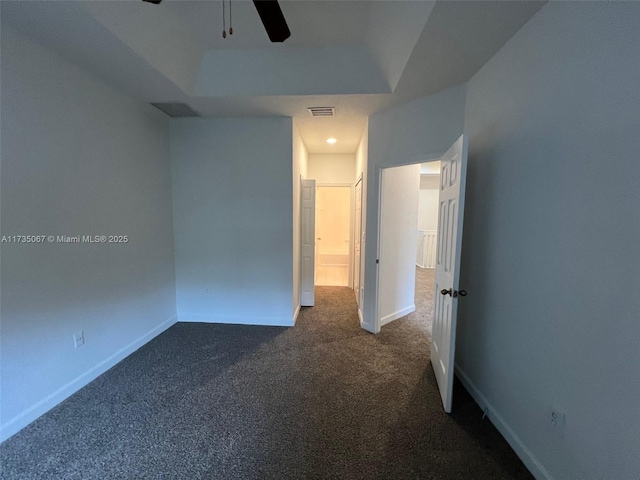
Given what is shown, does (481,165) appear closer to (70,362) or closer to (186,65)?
(186,65)

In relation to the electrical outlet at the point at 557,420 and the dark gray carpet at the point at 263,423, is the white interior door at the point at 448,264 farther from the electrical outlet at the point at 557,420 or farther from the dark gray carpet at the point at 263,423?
the electrical outlet at the point at 557,420

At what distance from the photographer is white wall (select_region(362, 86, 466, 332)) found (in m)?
2.27

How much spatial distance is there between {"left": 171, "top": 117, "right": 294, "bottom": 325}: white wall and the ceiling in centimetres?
33

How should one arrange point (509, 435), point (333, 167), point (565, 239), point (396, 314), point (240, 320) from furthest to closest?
point (333, 167) → point (396, 314) → point (240, 320) → point (509, 435) → point (565, 239)

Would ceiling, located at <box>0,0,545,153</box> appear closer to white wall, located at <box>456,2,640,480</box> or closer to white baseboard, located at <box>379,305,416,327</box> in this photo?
white wall, located at <box>456,2,640,480</box>

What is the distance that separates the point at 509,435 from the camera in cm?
158

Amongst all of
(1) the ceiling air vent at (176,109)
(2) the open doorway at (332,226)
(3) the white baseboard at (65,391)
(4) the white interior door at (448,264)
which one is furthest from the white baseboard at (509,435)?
(2) the open doorway at (332,226)

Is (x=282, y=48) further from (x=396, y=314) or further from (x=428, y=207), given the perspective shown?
(x=428, y=207)

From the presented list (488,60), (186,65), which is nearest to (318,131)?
(186,65)

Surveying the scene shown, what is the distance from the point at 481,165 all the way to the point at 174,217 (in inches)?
133

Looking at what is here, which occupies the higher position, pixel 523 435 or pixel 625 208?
pixel 625 208

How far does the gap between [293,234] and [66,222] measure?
2.06 meters

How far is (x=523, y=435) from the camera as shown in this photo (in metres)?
1.48

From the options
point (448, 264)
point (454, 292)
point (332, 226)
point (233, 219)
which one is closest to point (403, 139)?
point (448, 264)
